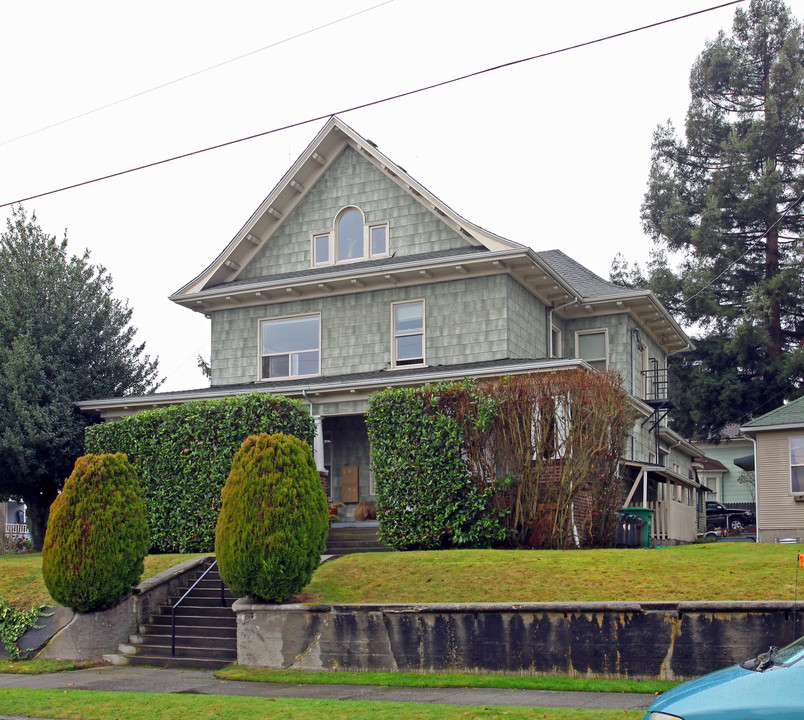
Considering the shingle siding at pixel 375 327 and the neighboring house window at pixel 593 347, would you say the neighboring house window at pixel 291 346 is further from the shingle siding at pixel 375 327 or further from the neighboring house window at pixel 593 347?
the neighboring house window at pixel 593 347

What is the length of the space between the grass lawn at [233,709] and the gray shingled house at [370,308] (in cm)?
1111

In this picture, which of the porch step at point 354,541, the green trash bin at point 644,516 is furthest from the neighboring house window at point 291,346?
the green trash bin at point 644,516

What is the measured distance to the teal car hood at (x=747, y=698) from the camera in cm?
626

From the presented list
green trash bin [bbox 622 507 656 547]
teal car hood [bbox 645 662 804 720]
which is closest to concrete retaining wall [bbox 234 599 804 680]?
teal car hood [bbox 645 662 804 720]

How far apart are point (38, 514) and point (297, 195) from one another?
11.3 meters

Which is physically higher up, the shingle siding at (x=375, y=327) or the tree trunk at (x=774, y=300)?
the tree trunk at (x=774, y=300)

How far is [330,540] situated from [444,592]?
23.3 ft

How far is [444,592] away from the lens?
47.4 feet

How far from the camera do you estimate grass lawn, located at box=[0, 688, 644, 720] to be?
989 centimetres

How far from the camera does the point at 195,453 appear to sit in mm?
20906

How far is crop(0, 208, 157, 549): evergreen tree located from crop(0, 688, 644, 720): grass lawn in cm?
1349

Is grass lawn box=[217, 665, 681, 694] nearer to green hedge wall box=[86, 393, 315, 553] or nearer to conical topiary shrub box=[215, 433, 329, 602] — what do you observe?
conical topiary shrub box=[215, 433, 329, 602]

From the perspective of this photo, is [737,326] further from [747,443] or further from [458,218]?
[458,218]

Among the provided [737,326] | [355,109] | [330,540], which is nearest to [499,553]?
[330,540]
